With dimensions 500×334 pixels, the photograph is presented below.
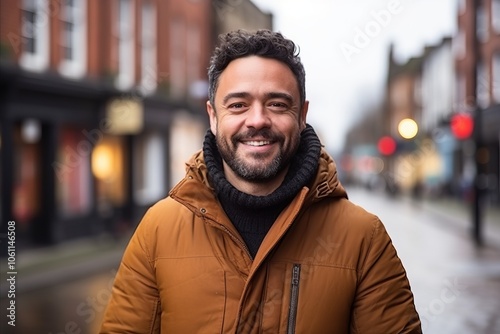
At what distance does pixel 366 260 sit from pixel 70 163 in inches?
611

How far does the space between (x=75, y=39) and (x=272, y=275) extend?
15.9m

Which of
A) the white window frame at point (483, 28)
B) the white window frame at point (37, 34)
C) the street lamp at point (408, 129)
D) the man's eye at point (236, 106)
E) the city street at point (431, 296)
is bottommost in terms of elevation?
the city street at point (431, 296)

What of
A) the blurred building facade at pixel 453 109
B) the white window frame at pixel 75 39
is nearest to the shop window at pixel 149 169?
the white window frame at pixel 75 39

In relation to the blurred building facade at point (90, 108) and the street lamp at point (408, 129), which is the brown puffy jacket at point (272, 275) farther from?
the blurred building facade at point (90, 108)

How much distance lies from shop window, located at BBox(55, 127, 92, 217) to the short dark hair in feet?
47.8

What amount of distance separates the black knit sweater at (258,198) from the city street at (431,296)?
581 cm

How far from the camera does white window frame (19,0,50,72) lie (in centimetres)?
1488

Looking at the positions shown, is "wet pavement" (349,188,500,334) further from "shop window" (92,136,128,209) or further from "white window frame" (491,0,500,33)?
"white window frame" (491,0,500,33)

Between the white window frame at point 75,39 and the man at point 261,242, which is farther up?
the white window frame at point 75,39

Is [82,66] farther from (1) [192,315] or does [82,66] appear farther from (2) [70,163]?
(1) [192,315]

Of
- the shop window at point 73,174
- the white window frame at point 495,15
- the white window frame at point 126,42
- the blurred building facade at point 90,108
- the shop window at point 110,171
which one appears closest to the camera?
the blurred building facade at point 90,108

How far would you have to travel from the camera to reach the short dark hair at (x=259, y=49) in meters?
2.25

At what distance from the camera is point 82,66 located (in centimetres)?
1734

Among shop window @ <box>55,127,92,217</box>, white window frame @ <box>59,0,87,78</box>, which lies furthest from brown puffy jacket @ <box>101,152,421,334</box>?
white window frame @ <box>59,0,87,78</box>
